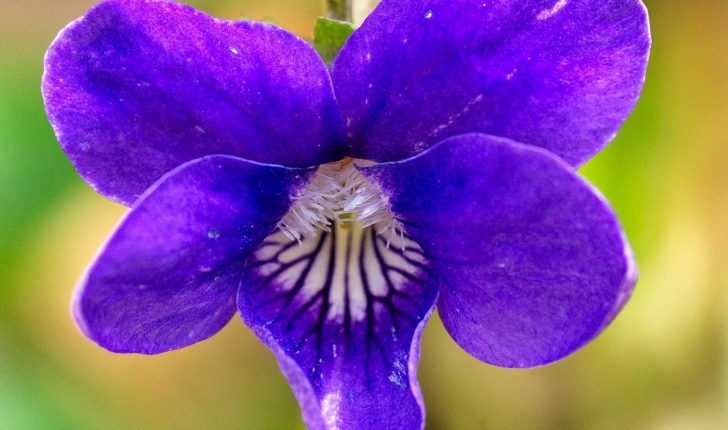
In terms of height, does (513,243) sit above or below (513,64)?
below

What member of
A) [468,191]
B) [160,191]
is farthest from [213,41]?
[468,191]

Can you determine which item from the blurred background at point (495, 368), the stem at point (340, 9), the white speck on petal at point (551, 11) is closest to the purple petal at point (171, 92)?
the white speck on petal at point (551, 11)

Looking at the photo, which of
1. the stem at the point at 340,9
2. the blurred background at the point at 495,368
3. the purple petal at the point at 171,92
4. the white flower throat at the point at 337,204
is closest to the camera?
the purple petal at the point at 171,92

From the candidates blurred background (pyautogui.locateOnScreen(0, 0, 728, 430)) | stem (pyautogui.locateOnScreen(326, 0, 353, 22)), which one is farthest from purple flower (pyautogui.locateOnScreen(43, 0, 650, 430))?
blurred background (pyautogui.locateOnScreen(0, 0, 728, 430))

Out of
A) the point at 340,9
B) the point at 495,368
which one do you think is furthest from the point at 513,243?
the point at 495,368

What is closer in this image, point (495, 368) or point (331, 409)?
point (331, 409)

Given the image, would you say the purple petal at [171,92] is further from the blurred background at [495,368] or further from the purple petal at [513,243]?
the blurred background at [495,368]

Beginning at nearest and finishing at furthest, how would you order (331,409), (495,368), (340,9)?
1. (331,409)
2. (340,9)
3. (495,368)

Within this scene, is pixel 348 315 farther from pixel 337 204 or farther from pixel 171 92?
pixel 171 92
